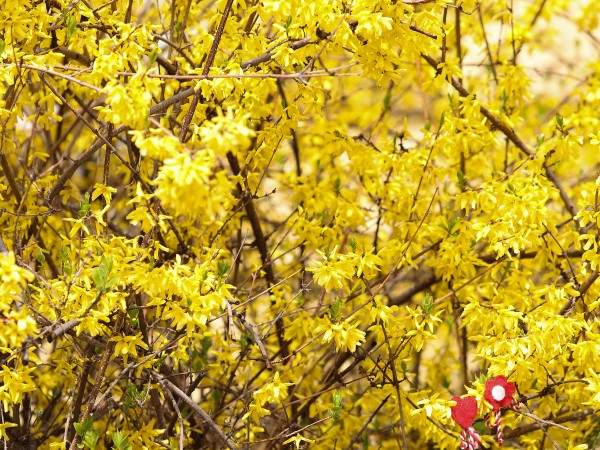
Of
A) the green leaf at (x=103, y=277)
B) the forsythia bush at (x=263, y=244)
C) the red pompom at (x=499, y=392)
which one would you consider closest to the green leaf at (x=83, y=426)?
the forsythia bush at (x=263, y=244)

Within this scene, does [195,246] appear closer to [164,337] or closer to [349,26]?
[164,337]

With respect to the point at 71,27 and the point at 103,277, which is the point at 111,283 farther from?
the point at 71,27

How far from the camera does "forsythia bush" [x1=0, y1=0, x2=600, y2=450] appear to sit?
8.14 ft

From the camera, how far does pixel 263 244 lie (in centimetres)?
358

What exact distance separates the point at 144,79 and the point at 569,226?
221 cm

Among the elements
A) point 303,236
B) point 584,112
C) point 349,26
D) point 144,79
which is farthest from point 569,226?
point 144,79

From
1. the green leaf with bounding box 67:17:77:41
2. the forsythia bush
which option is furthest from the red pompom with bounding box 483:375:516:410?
the green leaf with bounding box 67:17:77:41

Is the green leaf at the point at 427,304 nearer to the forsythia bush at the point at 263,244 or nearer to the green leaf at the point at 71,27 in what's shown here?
the forsythia bush at the point at 263,244

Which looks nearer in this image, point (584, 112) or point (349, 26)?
point (349, 26)

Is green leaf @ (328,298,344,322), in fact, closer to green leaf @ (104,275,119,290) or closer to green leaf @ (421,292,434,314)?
green leaf @ (421,292,434,314)

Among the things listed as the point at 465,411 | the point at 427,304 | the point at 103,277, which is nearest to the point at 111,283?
the point at 103,277

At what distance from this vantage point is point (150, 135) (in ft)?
7.14

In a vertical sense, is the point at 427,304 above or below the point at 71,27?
below

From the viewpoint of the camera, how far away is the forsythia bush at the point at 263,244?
2.48 m
